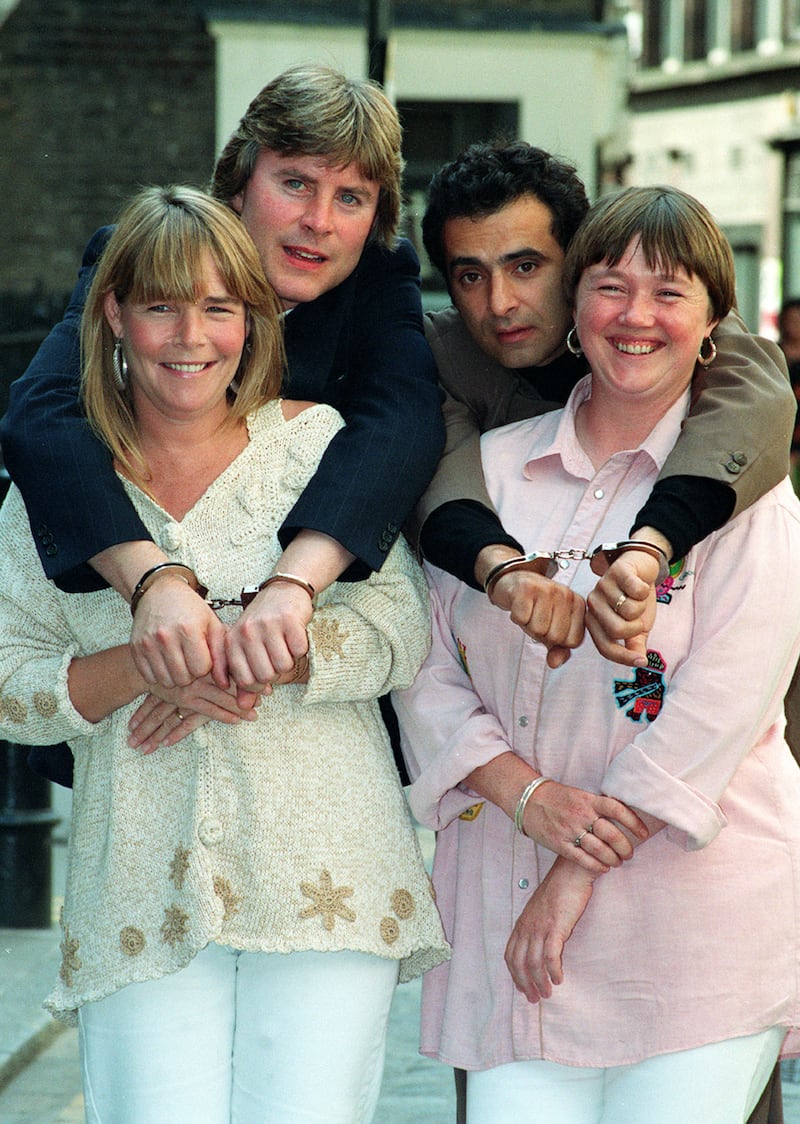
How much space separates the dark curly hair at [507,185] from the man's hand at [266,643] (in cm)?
93

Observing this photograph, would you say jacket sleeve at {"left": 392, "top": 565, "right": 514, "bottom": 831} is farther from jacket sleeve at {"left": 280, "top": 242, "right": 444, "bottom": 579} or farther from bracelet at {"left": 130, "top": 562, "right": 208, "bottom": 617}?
bracelet at {"left": 130, "top": 562, "right": 208, "bottom": 617}

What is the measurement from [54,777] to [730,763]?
1.25 m

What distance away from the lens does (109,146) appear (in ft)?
38.9

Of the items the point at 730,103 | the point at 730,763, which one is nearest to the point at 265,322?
the point at 730,763

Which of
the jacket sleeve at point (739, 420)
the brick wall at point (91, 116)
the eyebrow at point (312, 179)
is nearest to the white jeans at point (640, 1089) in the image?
the jacket sleeve at point (739, 420)

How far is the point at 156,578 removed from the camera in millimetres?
2611

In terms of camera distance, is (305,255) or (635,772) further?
(305,255)

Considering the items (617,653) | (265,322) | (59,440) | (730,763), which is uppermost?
(265,322)

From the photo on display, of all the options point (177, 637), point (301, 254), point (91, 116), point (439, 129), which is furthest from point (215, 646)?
point (439, 129)

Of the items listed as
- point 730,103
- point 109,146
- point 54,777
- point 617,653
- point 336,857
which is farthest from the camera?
point 730,103

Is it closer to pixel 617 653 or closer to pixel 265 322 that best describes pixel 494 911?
pixel 617 653

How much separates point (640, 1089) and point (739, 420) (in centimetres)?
109

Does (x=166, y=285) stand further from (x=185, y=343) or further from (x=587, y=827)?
(x=587, y=827)

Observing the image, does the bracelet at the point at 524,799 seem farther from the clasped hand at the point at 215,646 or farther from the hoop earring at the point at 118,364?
the hoop earring at the point at 118,364
